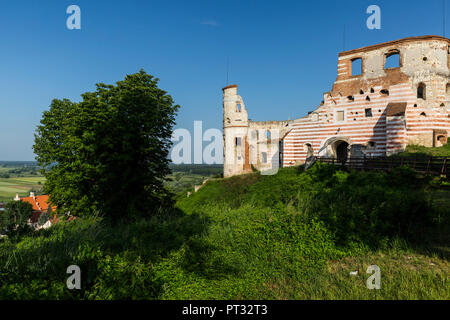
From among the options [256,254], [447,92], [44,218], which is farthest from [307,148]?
[44,218]

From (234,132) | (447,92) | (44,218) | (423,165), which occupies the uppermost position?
(447,92)

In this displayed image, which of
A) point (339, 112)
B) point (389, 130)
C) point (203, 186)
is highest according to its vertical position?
point (339, 112)

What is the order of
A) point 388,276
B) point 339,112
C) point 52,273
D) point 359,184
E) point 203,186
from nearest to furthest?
point 52,273 < point 388,276 < point 359,184 < point 339,112 < point 203,186

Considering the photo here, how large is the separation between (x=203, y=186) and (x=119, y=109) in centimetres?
2005

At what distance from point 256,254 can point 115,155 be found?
32.8ft

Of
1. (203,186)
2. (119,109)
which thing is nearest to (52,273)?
(119,109)

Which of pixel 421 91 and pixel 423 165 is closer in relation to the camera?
pixel 423 165

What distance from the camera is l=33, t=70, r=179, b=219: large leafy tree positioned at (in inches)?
516

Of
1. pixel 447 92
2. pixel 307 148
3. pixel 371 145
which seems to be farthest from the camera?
pixel 307 148

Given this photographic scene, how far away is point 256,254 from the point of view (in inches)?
238

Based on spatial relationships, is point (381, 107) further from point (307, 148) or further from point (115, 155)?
point (115, 155)

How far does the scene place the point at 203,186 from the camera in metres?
33.3

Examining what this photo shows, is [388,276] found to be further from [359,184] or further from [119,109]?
[119,109]
